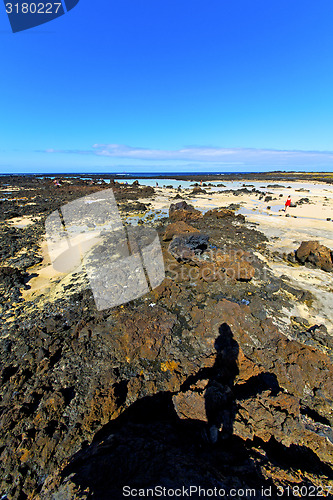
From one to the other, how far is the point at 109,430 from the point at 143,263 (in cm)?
477

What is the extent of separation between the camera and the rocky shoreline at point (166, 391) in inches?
73.9

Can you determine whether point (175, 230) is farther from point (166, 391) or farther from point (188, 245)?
point (166, 391)

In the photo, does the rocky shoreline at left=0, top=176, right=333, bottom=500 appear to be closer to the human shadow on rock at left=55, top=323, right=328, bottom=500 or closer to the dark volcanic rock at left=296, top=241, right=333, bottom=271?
the human shadow on rock at left=55, top=323, right=328, bottom=500

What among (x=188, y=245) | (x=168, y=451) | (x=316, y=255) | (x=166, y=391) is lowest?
(x=166, y=391)

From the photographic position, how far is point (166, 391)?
9.97 feet

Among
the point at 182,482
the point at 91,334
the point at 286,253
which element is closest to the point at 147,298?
the point at 91,334

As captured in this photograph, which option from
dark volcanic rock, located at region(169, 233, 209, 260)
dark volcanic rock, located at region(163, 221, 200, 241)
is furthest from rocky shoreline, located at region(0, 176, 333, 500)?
dark volcanic rock, located at region(163, 221, 200, 241)

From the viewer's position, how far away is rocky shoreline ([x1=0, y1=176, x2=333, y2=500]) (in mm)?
1877

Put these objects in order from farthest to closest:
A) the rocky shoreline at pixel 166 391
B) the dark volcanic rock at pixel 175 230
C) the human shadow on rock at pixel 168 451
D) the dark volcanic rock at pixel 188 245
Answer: the dark volcanic rock at pixel 175 230 → the dark volcanic rock at pixel 188 245 → the rocky shoreline at pixel 166 391 → the human shadow on rock at pixel 168 451

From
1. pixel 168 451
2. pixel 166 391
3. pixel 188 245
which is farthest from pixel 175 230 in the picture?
pixel 168 451

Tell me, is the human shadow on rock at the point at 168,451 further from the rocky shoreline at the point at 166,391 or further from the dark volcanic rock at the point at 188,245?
the dark volcanic rock at the point at 188,245

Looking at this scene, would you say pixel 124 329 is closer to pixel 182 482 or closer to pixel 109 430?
pixel 109 430

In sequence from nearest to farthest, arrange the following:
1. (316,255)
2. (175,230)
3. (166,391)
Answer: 1. (166,391)
2. (316,255)
3. (175,230)

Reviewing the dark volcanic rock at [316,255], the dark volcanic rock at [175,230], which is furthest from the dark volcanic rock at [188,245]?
the dark volcanic rock at [316,255]
